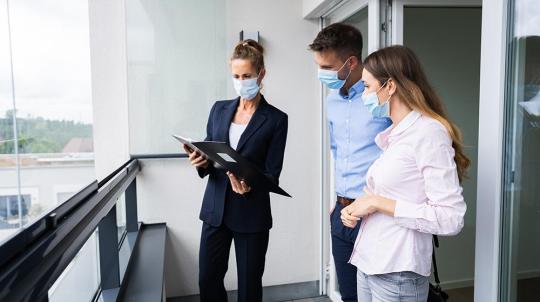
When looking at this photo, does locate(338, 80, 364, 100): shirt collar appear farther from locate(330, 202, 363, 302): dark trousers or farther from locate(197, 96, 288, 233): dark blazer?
locate(330, 202, 363, 302): dark trousers

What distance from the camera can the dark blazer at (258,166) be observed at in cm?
171

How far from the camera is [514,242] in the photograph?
1315mm

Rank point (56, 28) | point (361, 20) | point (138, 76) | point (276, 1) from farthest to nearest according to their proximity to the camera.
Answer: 1. point (276, 1)
2. point (138, 76)
3. point (361, 20)
4. point (56, 28)

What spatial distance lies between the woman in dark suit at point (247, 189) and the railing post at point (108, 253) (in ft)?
1.27

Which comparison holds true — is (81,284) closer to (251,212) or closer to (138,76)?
(251,212)

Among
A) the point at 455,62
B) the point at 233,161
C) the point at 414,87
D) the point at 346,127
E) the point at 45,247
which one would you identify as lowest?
the point at 45,247

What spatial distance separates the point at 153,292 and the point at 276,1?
214 centimetres

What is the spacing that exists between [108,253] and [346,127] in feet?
3.81

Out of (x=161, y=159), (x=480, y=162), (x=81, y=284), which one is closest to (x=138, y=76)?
(x=161, y=159)

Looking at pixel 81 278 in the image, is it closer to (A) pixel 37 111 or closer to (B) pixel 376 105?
(A) pixel 37 111

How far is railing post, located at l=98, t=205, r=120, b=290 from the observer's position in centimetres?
168

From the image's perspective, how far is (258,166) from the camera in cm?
175

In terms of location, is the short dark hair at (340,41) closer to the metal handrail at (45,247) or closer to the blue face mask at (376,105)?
the blue face mask at (376,105)

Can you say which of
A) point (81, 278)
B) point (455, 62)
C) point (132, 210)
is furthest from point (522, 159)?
point (132, 210)
